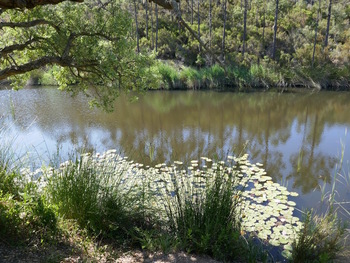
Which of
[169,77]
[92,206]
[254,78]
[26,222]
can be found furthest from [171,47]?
[26,222]

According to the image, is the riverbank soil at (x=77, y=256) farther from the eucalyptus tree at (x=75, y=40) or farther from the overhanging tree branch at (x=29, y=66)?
the eucalyptus tree at (x=75, y=40)

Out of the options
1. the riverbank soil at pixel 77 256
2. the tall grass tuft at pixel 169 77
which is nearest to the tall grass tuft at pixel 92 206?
the riverbank soil at pixel 77 256

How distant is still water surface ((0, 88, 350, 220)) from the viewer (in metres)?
7.59

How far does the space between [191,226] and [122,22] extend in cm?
338

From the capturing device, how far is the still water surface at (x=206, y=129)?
7586 millimetres

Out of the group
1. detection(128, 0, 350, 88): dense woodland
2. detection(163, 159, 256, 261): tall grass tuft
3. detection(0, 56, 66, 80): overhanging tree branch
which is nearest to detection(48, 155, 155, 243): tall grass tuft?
detection(163, 159, 256, 261): tall grass tuft

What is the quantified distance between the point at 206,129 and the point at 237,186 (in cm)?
801

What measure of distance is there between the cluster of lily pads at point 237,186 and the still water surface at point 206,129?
1.40ft

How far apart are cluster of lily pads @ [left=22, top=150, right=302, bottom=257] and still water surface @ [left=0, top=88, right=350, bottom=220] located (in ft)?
1.40

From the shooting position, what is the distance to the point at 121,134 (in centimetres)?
1077

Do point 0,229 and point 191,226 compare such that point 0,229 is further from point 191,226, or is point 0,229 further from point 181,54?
point 181,54

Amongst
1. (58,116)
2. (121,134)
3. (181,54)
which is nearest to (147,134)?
(121,134)

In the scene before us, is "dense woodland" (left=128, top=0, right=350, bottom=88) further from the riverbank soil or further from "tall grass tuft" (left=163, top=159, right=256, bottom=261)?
the riverbank soil

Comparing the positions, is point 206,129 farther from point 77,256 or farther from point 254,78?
point 254,78
